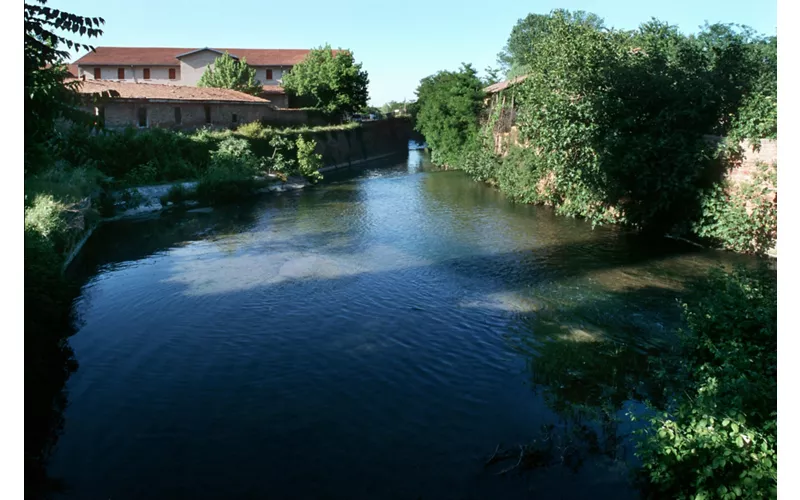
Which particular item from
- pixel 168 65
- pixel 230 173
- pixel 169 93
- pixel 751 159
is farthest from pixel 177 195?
pixel 168 65

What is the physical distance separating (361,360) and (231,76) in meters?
43.3

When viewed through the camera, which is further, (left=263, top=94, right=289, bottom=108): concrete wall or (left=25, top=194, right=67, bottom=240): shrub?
(left=263, top=94, right=289, bottom=108): concrete wall

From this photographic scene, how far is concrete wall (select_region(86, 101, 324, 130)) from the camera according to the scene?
35312 millimetres

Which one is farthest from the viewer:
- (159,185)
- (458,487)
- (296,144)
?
(296,144)

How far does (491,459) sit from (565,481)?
2.85 feet

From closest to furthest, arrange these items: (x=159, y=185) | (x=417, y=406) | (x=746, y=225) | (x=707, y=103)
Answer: (x=417, y=406) < (x=746, y=225) < (x=707, y=103) < (x=159, y=185)

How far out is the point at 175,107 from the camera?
121 feet

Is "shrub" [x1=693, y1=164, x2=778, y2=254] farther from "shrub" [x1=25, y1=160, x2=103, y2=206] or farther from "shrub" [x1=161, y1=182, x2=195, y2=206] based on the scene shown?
"shrub" [x1=161, y1=182, x2=195, y2=206]

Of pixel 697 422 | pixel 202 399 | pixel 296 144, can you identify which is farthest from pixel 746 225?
pixel 296 144

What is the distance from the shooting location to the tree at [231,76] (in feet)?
159

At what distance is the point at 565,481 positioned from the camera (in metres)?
6.80

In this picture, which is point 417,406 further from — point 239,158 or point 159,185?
point 239,158

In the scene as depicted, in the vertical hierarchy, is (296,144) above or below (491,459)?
above

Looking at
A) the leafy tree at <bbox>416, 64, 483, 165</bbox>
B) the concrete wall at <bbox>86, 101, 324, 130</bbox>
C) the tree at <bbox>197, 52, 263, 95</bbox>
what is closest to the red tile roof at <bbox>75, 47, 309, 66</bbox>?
the tree at <bbox>197, 52, 263, 95</bbox>
